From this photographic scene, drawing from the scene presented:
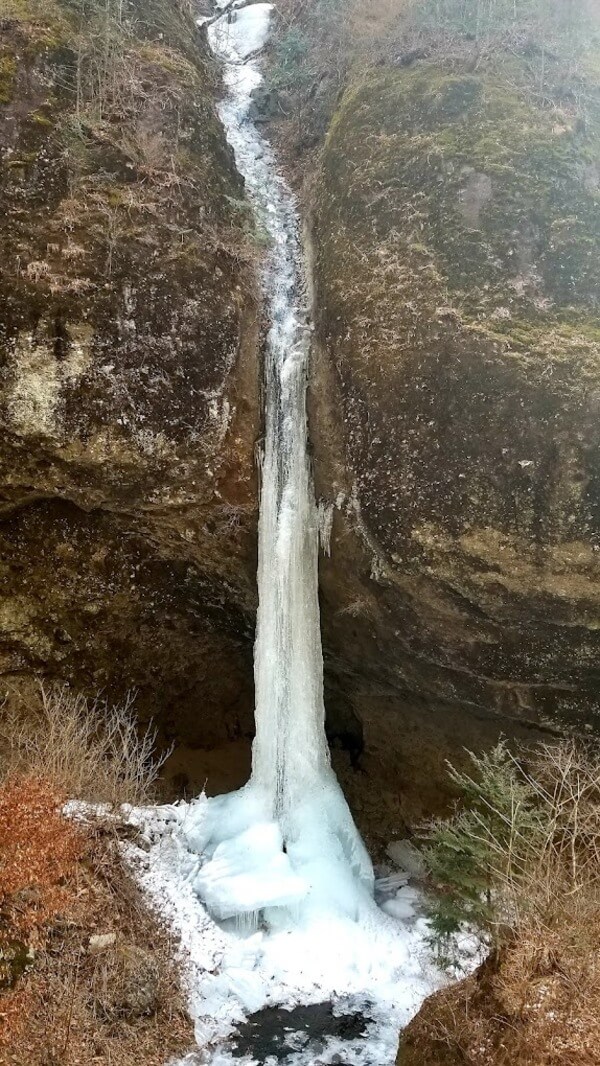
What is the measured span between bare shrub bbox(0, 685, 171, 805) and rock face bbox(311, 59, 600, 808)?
13.7 ft

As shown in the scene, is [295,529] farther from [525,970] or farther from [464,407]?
[525,970]

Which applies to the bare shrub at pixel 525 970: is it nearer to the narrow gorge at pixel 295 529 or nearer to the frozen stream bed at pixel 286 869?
the narrow gorge at pixel 295 529

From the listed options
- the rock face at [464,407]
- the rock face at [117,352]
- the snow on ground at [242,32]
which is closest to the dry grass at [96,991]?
the rock face at [117,352]

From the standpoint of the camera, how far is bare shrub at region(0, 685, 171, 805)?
11414mm

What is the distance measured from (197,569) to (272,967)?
6.53 metres

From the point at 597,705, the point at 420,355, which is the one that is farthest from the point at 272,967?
the point at 420,355

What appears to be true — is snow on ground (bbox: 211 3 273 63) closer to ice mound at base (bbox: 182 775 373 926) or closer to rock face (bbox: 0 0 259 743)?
rock face (bbox: 0 0 259 743)

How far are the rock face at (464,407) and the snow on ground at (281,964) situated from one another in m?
3.70

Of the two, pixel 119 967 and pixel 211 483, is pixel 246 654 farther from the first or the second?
pixel 119 967

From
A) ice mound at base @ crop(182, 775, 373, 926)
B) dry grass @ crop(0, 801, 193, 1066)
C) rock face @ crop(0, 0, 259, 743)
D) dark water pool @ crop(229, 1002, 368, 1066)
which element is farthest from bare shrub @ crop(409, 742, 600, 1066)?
rock face @ crop(0, 0, 259, 743)

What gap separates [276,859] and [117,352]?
8331 millimetres

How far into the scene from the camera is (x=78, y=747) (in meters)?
12.0

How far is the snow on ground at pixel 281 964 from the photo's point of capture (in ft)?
30.1

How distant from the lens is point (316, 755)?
1222cm
